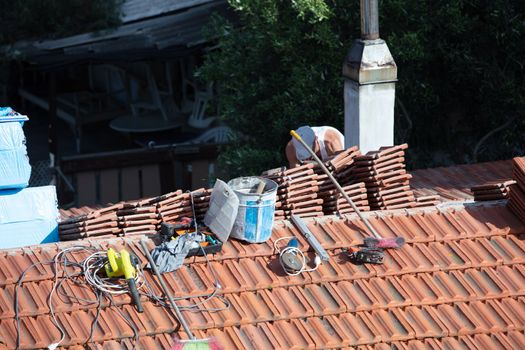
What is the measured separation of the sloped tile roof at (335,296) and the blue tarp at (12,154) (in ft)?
3.02

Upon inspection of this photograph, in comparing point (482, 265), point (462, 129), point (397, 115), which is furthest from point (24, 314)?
point (462, 129)

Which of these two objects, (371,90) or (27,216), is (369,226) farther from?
(27,216)

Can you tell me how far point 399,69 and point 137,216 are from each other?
22.0 feet

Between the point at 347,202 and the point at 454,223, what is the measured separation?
102 cm

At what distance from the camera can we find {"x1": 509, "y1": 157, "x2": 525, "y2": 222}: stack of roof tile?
28.9ft

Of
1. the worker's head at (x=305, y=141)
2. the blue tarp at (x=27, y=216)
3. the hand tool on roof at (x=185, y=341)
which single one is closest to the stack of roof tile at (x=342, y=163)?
the worker's head at (x=305, y=141)

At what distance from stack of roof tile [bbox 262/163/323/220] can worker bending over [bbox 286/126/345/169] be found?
1243mm

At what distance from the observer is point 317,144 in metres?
10.5


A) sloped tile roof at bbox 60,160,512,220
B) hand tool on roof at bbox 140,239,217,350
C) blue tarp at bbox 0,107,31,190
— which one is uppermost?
blue tarp at bbox 0,107,31,190

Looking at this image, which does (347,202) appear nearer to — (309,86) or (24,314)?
(24,314)

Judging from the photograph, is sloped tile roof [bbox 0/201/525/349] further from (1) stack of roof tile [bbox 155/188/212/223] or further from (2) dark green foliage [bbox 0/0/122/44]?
(2) dark green foliage [bbox 0/0/122/44]

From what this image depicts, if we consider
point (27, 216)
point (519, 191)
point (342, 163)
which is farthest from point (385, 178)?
point (27, 216)

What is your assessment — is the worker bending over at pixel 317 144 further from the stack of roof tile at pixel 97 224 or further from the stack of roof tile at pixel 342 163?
the stack of roof tile at pixel 97 224

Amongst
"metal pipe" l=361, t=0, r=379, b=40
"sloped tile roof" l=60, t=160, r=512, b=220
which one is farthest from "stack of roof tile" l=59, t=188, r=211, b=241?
"metal pipe" l=361, t=0, r=379, b=40
